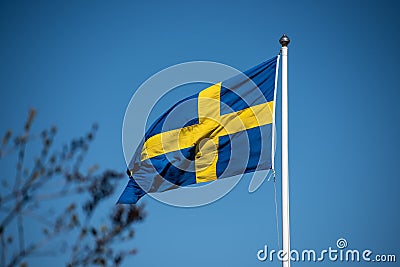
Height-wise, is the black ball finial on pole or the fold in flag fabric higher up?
the black ball finial on pole

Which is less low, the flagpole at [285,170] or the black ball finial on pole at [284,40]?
the black ball finial on pole at [284,40]

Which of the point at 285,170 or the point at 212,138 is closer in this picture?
the point at 285,170

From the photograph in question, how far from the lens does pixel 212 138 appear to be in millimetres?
16281

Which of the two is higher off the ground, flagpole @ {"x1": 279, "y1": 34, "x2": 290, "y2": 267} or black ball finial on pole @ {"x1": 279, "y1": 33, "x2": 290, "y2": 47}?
black ball finial on pole @ {"x1": 279, "y1": 33, "x2": 290, "y2": 47}

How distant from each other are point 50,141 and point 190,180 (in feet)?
34.4

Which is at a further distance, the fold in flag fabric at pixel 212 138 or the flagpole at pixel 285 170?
the fold in flag fabric at pixel 212 138

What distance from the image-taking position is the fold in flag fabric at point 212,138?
1574cm

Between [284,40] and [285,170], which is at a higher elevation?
[284,40]

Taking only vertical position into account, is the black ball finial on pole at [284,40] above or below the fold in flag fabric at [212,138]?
above

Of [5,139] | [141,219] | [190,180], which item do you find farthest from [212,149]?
[5,139]

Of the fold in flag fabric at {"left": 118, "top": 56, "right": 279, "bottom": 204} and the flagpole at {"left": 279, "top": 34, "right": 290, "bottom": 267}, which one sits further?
the fold in flag fabric at {"left": 118, "top": 56, "right": 279, "bottom": 204}

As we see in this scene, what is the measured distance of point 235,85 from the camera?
1634 cm

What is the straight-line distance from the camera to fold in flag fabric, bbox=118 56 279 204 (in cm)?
1574

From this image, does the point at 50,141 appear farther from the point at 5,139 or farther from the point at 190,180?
the point at 190,180
